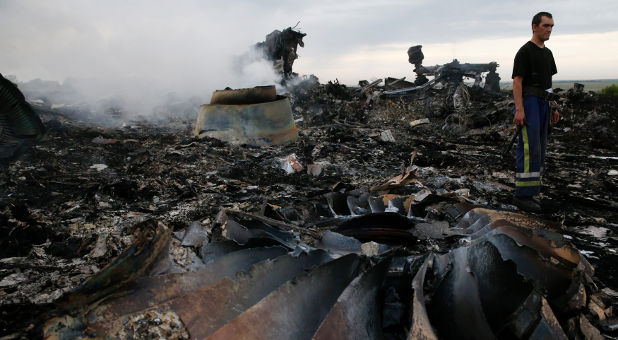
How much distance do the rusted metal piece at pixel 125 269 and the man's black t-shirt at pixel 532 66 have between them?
10.7ft

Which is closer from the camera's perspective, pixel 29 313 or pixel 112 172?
pixel 29 313

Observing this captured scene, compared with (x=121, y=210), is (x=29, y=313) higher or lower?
higher

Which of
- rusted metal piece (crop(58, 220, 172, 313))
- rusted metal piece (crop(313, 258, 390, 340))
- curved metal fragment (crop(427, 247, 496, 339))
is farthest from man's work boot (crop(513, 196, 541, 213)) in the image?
rusted metal piece (crop(58, 220, 172, 313))

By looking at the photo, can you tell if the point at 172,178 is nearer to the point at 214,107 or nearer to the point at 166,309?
the point at 214,107

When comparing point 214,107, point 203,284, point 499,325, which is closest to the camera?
point 499,325

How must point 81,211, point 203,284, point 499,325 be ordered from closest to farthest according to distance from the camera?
point 499,325, point 203,284, point 81,211

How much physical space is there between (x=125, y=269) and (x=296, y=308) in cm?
60

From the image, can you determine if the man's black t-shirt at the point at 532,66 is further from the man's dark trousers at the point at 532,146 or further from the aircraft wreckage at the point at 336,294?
the aircraft wreckage at the point at 336,294

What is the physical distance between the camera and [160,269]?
50.4 inches

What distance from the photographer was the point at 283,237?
1677 mm

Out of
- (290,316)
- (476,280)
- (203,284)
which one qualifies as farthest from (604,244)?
(203,284)

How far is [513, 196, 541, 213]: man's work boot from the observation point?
10.3ft

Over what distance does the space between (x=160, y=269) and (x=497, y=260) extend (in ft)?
3.89

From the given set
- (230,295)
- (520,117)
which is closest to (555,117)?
(520,117)
